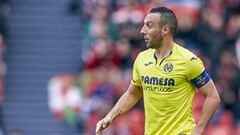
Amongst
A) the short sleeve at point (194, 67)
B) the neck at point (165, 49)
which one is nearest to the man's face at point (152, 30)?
the neck at point (165, 49)

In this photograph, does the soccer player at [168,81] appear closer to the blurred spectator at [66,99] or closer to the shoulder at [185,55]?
the shoulder at [185,55]

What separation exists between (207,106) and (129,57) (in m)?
7.27

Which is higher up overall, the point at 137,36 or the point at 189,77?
the point at 137,36

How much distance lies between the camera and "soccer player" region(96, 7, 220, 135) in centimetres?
930

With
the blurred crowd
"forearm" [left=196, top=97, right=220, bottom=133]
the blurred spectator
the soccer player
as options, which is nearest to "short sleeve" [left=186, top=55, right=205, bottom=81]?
the soccer player

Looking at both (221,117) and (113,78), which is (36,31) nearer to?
(113,78)

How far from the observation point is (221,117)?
15.1 metres

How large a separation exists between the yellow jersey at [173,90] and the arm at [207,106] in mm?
66

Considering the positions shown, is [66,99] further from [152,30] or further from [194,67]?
[194,67]

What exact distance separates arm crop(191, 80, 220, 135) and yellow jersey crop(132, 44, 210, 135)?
2.6 inches

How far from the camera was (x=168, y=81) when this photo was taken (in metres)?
9.41

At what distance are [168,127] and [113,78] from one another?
685 centimetres

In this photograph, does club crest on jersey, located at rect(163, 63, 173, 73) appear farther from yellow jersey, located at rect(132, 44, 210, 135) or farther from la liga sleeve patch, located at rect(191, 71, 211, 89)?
la liga sleeve patch, located at rect(191, 71, 211, 89)

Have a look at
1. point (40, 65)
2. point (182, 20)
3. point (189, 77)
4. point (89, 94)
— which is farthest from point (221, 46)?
point (189, 77)
